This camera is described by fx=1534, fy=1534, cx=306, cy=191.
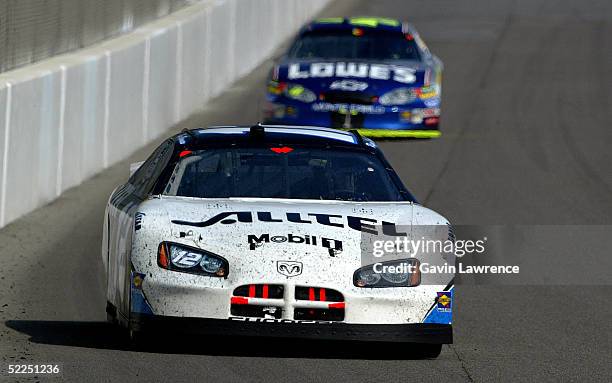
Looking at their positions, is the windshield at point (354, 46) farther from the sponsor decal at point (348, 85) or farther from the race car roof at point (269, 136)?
the race car roof at point (269, 136)

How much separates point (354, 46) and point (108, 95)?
13.2ft

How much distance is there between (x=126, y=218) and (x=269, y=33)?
2002 cm

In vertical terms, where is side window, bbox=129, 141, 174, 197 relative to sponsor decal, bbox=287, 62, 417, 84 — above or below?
above

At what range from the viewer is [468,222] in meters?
13.5

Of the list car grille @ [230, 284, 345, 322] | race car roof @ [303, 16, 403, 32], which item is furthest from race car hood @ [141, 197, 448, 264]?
race car roof @ [303, 16, 403, 32]

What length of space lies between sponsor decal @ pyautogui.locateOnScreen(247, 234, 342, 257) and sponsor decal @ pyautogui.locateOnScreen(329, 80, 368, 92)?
10049 millimetres

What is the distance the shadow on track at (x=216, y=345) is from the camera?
317 inches

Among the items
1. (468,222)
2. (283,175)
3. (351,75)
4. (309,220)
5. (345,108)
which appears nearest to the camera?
(309,220)

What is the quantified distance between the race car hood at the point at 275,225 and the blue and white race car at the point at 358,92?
9306 millimetres

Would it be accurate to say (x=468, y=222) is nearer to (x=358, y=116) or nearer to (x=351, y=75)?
(x=358, y=116)

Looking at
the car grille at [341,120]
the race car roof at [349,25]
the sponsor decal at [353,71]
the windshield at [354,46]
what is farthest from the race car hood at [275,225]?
the race car roof at [349,25]

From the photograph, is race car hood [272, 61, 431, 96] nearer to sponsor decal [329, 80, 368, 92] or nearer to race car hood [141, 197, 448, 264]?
sponsor decal [329, 80, 368, 92]

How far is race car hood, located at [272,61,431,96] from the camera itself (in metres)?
17.8

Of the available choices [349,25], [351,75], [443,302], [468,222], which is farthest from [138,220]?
[349,25]
